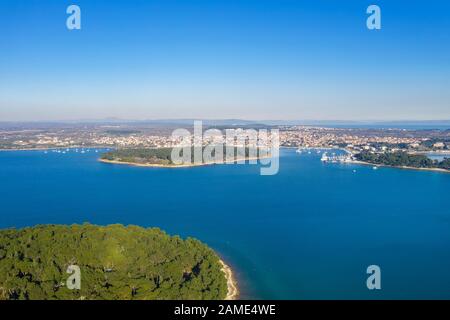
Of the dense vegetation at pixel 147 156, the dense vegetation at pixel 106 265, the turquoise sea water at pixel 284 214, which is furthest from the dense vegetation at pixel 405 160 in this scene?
the dense vegetation at pixel 106 265

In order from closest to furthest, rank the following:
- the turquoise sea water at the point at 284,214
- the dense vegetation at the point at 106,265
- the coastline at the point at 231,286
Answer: the dense vegetation at the point at 106,265 → the coastline at the point at 231,286 → the turquoise sea water at the point at 284,214

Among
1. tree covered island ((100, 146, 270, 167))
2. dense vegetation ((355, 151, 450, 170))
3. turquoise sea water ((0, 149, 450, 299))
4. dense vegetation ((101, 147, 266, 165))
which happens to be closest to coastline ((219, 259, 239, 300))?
turquoise sea water ((0, 149, 450, 299))

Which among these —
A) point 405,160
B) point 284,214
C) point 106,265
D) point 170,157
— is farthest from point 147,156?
point 106,265

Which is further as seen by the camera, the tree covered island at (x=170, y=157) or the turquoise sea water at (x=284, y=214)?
the tree covered island at (x=170, y=157)

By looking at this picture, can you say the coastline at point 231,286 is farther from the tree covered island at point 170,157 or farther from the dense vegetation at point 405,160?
the dense vegetation at point 405,160

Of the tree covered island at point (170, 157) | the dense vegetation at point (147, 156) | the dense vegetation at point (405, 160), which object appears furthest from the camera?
the dense vegetation at point (147, 156)

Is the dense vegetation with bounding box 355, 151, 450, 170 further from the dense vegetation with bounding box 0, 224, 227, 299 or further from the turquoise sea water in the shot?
the dense vegetation with bounding box 0, 224, 227, 299
